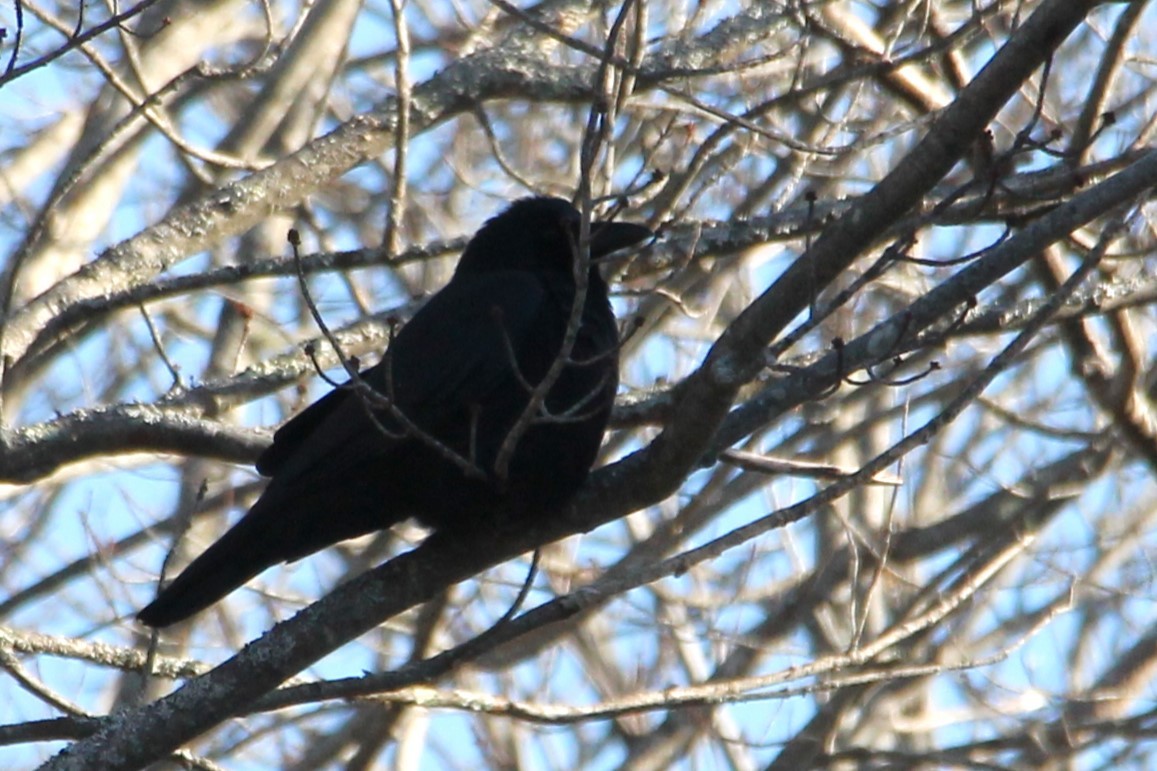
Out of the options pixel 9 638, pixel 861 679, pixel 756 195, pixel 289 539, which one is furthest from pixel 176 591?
pixel 756 195

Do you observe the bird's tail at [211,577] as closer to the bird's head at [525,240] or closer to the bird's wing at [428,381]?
the bird's wing at [428,381]

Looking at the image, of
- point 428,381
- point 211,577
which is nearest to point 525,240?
point 428,381

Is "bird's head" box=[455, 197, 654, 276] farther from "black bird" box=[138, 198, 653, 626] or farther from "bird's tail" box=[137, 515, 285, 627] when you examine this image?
"bird's tail" box=[137, 515, 285, 627]

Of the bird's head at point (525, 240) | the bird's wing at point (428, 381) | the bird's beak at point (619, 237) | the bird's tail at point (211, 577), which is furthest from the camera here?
the bird's head at point (525, 240)

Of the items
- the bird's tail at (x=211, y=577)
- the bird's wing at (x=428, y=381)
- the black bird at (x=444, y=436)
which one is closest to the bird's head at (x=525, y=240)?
the black bird at (x=444, y=436)

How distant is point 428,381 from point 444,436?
0.18 metres

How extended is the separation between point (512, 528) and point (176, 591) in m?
0.94

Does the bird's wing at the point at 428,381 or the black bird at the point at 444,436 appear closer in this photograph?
the black bird at the point at 444,436

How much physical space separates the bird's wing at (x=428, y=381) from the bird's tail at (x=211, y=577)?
229 mm

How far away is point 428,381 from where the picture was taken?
5.05 m

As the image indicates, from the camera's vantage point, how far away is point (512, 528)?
464 centimetres

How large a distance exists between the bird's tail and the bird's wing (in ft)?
0.75

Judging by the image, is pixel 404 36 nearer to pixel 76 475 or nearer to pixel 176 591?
pixel 176 591

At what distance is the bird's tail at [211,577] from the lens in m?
4.59
